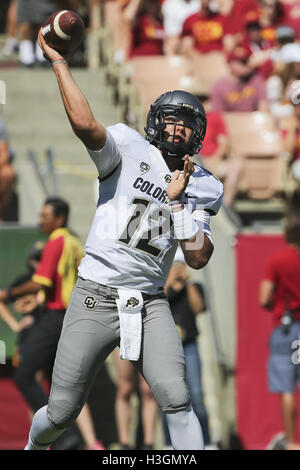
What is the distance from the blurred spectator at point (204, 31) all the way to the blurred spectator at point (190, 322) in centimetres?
484

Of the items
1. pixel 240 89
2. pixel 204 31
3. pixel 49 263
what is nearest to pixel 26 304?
pixel 49 263

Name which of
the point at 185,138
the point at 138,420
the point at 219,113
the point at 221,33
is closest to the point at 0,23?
the point at 221,33

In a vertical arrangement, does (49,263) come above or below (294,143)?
below

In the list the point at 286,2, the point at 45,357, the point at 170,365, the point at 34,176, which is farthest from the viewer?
the point at 286,2

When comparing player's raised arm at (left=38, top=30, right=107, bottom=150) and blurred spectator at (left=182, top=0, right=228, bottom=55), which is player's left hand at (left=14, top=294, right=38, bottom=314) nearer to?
player's raised arm at (left=38, top=30, right=107, bottom=150)

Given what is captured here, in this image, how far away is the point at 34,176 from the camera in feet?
29.9

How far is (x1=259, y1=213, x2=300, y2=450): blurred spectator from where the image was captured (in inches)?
276

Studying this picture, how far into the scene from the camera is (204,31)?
37.6 feet

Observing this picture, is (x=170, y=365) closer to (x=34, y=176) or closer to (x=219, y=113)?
(x=34, y=176)

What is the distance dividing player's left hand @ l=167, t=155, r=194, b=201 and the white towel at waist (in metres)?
0.51

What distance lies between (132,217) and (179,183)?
0.30m

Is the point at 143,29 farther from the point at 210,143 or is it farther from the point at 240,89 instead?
the point at 210,143

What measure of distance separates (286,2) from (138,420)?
6556 mm

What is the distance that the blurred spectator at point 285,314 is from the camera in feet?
23.0
